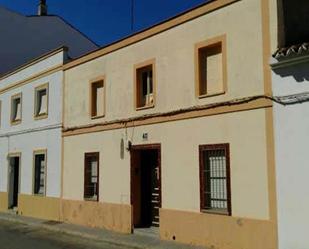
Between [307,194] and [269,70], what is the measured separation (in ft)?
9.27

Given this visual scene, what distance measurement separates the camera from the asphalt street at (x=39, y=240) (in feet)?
45.6

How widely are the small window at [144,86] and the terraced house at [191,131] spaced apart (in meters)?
0.03

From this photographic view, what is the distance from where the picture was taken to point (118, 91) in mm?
16391

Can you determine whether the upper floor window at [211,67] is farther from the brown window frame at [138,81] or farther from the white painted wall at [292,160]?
the brown window frame at [138,81]

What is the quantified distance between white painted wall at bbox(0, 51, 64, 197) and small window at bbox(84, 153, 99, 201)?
2.13 m

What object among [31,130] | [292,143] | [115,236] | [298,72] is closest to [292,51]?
[298,72]

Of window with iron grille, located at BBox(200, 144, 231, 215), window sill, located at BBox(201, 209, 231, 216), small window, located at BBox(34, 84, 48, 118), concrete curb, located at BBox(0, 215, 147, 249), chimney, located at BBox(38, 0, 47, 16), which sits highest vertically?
chimney, located at BBox(38, 0, 47, 16)

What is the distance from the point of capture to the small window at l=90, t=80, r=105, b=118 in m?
17.7

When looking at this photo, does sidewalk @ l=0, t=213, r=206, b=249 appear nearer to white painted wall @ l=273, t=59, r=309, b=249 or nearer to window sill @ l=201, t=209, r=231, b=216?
window sill @ l=201, t=209, r=231, b=216

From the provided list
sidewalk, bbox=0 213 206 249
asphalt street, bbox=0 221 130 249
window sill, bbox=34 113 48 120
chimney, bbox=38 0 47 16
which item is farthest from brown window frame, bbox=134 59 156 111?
chimney, bbox=38 0 47 16

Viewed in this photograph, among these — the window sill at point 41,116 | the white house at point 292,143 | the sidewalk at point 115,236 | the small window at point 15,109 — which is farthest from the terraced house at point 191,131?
the small window at point 15,109

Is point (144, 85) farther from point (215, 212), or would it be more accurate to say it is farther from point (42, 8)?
point (42, 8)

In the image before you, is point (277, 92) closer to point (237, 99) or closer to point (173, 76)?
point (237, 99)

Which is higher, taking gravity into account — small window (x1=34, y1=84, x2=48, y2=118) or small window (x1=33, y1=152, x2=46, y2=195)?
small window (x1=34, y1=84, x2=48, y2=118)
